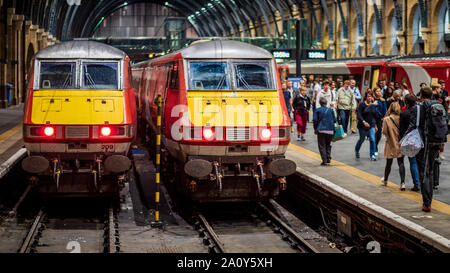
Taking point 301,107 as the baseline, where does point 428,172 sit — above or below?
below

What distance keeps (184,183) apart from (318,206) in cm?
238

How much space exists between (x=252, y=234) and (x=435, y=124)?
3.42 meters

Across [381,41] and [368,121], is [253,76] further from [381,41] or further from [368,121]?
[381,41]

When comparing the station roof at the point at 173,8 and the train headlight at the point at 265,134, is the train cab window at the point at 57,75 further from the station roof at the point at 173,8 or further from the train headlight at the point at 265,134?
the station roof at the point at 173,8

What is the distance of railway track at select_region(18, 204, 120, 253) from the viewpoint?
1023 centimetres

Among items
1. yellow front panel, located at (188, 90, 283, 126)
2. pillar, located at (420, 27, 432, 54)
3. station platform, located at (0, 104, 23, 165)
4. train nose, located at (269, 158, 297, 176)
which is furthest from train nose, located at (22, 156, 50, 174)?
pillar, located at (420, 27, 432, 54)

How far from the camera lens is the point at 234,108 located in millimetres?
11953

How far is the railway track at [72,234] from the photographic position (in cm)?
1023

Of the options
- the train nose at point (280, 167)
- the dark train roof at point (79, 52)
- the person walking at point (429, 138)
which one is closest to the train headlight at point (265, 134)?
the train nose at point (280, 167)

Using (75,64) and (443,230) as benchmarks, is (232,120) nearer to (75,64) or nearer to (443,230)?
(75,64)

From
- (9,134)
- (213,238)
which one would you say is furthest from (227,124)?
(9,134)

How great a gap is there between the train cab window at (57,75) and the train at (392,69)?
13006 millimetres
